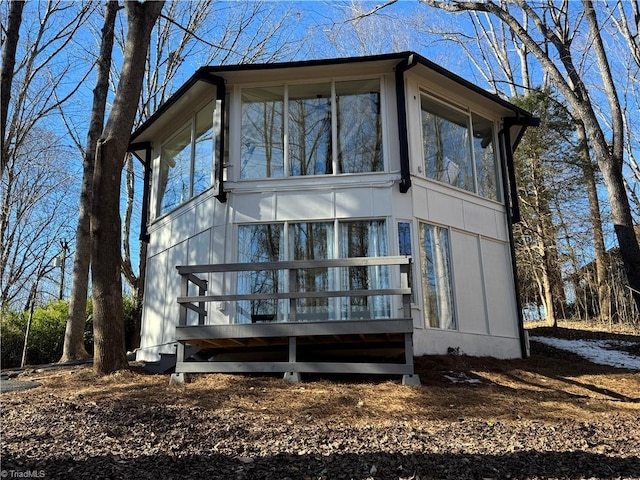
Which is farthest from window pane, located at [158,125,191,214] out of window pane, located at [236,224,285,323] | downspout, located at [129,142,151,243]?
window pane, located at [236,224,285,323]

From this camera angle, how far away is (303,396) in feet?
20.6

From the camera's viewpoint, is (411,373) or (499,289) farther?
(499,289)

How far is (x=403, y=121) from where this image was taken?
913 cm

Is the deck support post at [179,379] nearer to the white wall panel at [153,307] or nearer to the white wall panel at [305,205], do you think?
the white wall panel at [305,205]

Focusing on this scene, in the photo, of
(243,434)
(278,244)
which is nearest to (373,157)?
(278,244)

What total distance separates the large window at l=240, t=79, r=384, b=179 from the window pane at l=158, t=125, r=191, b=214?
5.62 ft

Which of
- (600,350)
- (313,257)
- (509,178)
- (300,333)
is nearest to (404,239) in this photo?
(313,257)

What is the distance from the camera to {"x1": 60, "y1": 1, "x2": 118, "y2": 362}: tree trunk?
1126 centimetres

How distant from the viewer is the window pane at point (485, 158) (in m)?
10.6

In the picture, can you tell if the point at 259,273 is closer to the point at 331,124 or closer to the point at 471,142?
the point at 331,124

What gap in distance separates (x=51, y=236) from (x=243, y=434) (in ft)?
76.5

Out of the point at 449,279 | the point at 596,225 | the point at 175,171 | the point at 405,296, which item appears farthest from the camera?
the point at 596,225

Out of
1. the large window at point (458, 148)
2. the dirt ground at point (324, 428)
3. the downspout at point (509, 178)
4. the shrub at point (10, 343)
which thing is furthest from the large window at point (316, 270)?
the shrub at point (10, 343)

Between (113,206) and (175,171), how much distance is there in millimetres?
3141
